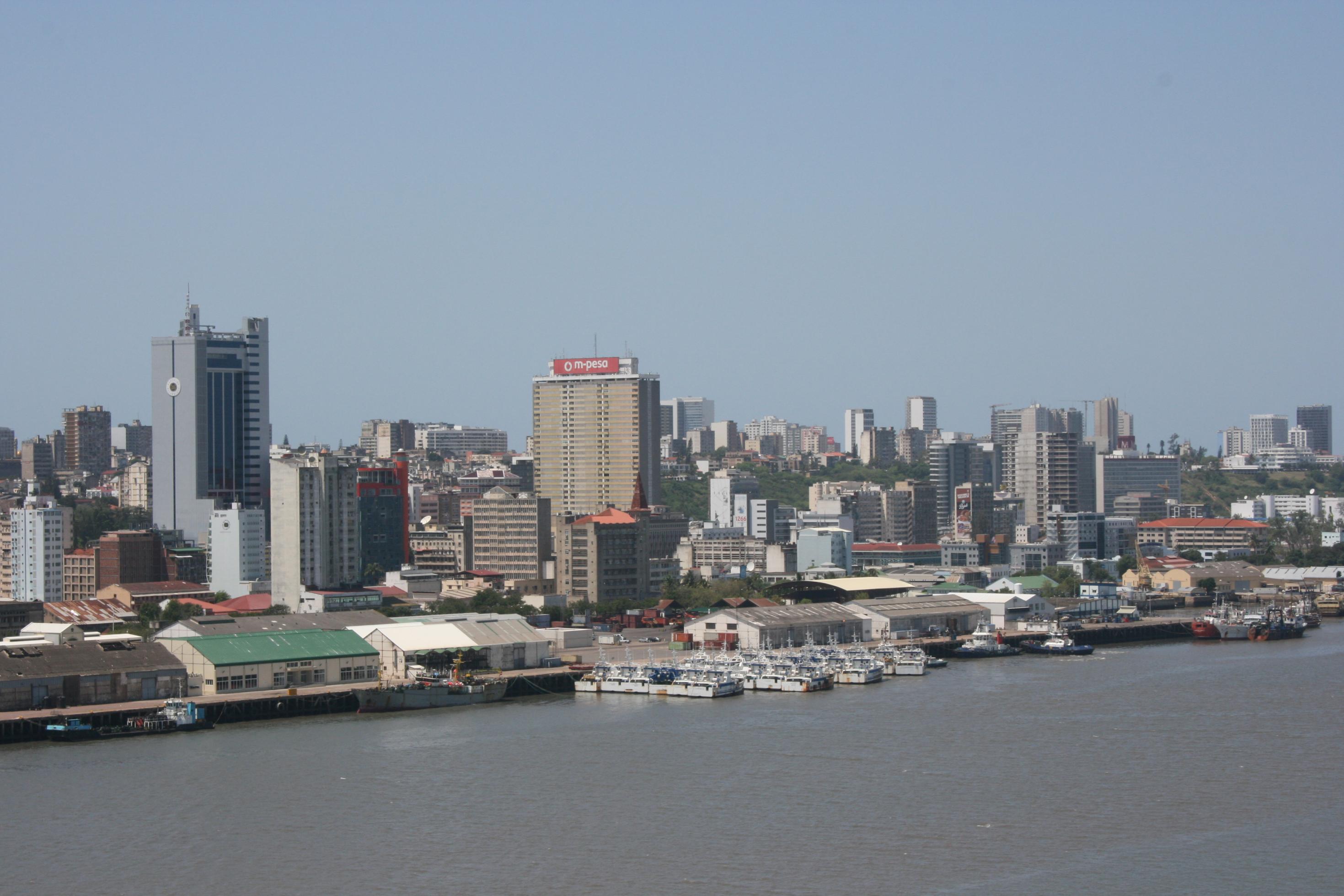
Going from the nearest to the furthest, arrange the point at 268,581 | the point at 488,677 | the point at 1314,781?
the point at 1314,781
the point at 488,677
the point at 268,581

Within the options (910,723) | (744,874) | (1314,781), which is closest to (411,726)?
(910,723)

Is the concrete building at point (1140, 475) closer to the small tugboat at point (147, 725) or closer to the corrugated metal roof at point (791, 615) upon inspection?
the corrugated metal roof at point (791, 615)

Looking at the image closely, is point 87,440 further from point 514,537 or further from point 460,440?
point 514,537

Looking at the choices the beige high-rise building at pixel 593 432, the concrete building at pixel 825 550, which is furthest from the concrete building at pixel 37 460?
the concrete building at pixel 825 550

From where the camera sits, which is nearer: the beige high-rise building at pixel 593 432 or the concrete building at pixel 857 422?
the beige high-rise building at pixel 593 432

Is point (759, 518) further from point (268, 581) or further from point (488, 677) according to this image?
point (488, 677)

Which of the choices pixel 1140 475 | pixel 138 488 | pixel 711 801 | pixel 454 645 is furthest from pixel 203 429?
pixel 1140 475
